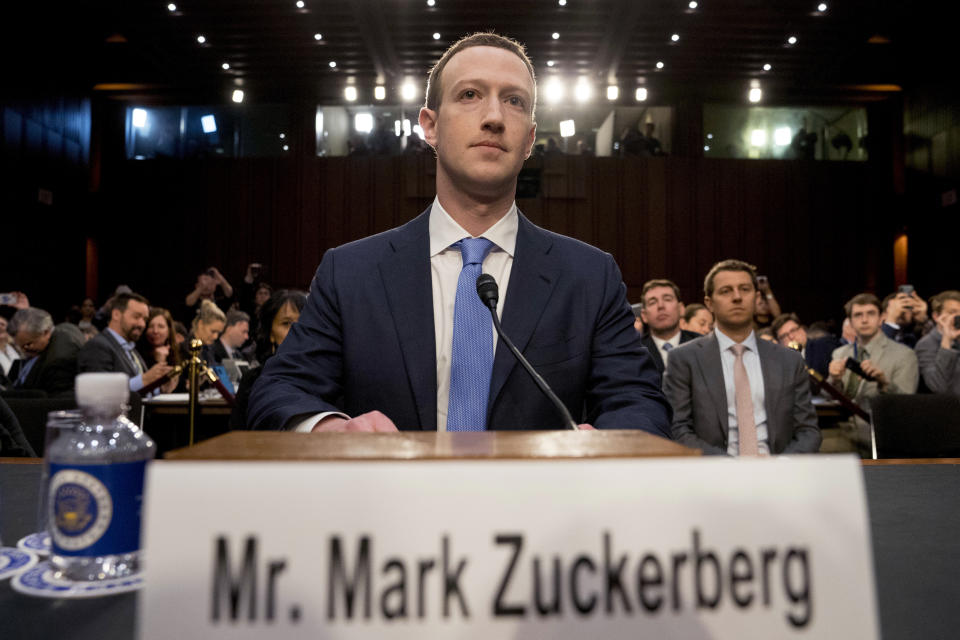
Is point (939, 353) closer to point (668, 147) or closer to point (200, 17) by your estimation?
point (668, 147)

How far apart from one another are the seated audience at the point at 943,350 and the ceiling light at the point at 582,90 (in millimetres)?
6654

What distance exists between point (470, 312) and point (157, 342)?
459 cm

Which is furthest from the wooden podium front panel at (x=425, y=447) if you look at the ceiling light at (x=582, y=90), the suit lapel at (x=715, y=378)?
the ceiling light at (x=582, y=90)

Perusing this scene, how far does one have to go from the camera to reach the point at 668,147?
11383 mm

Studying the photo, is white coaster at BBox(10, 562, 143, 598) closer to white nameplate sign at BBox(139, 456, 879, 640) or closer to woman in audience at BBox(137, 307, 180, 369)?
white nameplate sign at BBox(139, 456, 879, 640)

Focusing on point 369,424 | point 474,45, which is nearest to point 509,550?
point 369,424

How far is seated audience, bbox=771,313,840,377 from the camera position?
641 centimetres

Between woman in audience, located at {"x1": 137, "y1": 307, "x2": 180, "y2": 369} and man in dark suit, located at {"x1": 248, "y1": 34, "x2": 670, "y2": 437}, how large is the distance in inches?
168

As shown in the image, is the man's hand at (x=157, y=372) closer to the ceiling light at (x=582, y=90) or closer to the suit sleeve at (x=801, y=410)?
the suit sleeve at (x=801, y=410)

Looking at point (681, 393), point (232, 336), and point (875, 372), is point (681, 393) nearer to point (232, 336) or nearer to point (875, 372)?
point (875, 372)

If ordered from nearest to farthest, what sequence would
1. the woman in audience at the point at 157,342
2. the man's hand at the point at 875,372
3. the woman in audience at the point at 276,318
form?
the woman in audience at the point at 276,318 → the man's hand at the point at 875,372 → the woman in audience at the point at 157,342

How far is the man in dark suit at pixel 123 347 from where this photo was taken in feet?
14.3

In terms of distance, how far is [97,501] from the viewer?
659 mm

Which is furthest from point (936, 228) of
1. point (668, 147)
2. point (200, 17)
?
point (200, 17)
